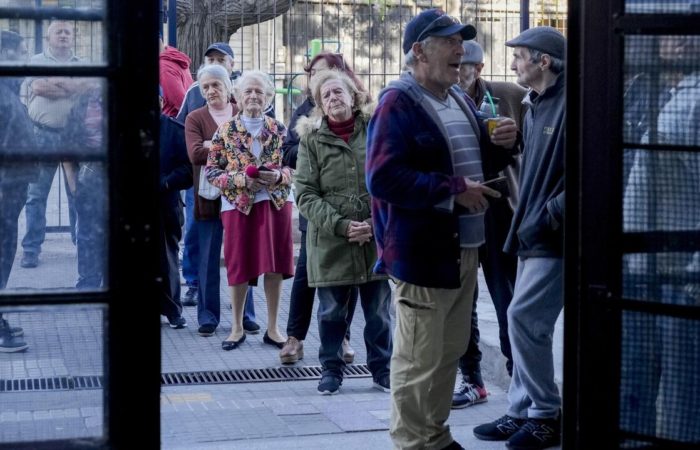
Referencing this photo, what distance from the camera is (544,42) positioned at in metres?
5.29

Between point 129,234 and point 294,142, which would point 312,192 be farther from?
point 129,234

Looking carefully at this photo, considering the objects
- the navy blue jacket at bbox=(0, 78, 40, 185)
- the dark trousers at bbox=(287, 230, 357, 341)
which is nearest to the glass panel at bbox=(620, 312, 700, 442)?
the navy blue jacket at bbox=(0, 78, 40, 185)

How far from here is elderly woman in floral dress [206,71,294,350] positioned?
768cm

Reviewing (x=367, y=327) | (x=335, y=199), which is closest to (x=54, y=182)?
(x=335, y=199)

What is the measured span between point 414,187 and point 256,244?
322cm

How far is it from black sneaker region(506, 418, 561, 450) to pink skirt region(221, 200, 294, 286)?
2754 mm

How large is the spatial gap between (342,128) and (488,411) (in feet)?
5.75

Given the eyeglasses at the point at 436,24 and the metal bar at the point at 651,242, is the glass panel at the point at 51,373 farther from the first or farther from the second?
the eyeglasses at the point at 436,24

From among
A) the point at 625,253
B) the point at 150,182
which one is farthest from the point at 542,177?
the point at 150,182

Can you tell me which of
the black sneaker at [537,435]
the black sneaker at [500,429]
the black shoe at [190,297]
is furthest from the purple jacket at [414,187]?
the black shoe at [190,297]

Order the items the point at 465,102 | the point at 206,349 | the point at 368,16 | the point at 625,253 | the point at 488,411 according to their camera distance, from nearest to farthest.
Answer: the point at 625,253 → the point at 465,102 → the point at 488,411 → the point at 206,349 → the point at 368,16

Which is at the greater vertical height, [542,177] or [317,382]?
[542,177]

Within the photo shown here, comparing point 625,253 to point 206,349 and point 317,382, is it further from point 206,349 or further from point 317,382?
point 206,349

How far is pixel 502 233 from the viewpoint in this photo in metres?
6.30
